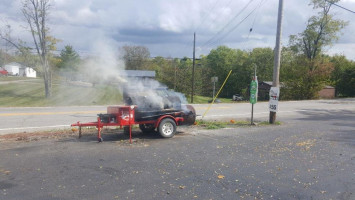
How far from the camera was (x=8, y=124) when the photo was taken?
12500 millimetres

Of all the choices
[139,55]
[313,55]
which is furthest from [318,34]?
[139,55]

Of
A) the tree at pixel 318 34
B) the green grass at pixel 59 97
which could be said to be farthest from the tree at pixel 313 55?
the green grass at pixel 59 97

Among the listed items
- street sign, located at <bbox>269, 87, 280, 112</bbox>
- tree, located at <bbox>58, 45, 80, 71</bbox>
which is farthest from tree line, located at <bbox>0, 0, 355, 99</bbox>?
street sign, located at <bbox>269, 87, 280, 112</bbox>

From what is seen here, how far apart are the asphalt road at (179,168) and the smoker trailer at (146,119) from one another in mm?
440

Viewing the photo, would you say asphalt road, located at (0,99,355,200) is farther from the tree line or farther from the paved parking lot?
the tree line

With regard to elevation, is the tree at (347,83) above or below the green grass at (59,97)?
above

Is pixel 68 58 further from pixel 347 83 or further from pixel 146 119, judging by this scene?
pixel 347 83

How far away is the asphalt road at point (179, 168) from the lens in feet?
16.4

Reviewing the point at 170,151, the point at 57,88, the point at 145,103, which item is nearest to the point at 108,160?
the point at 170,151

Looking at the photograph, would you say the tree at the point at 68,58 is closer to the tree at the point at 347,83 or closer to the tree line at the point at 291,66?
the tree line at the point at 291,66

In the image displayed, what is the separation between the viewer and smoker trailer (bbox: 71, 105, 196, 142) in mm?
8789

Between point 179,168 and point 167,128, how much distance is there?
3.31 meters

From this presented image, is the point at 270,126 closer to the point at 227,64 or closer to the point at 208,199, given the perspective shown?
the point at 208,199

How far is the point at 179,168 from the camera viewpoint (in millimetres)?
6312
